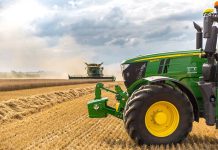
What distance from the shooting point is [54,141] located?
8906 millimetres

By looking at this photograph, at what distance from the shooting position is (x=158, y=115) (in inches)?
317

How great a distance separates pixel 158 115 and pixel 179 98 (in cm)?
54

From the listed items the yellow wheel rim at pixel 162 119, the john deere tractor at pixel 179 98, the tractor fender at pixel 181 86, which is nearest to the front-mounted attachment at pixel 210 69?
the john deere tractor at pixel 179 98

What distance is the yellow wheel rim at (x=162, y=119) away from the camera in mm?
8047

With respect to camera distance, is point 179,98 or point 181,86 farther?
point 181,86

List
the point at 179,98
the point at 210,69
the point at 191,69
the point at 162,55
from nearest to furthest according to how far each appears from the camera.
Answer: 1. the point at 179,98
2. the point at 210,69
3. the point at 191,69
4. the point at 162,55

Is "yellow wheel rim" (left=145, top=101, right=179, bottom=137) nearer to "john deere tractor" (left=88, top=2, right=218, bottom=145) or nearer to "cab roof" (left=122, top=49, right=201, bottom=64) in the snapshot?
"john deere tractor" (left=88, top=2, right=218, bottom=145)

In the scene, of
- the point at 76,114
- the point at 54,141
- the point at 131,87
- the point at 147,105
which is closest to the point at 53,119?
the point at 76,114

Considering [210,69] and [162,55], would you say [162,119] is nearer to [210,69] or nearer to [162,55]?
[210,69]

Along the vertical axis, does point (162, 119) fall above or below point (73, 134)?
above

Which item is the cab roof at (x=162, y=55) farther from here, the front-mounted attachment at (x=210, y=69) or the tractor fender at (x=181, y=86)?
the tractor fender at (x=181, y=86)

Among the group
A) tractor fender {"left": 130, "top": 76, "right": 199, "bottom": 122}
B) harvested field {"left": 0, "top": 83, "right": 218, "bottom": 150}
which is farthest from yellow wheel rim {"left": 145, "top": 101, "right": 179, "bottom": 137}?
tractor fender {"left": 130, "top": 76, "right": 199, "bottom": 122}

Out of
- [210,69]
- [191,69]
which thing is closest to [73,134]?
[191,69]

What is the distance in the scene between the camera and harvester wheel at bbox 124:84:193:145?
25.9ft
